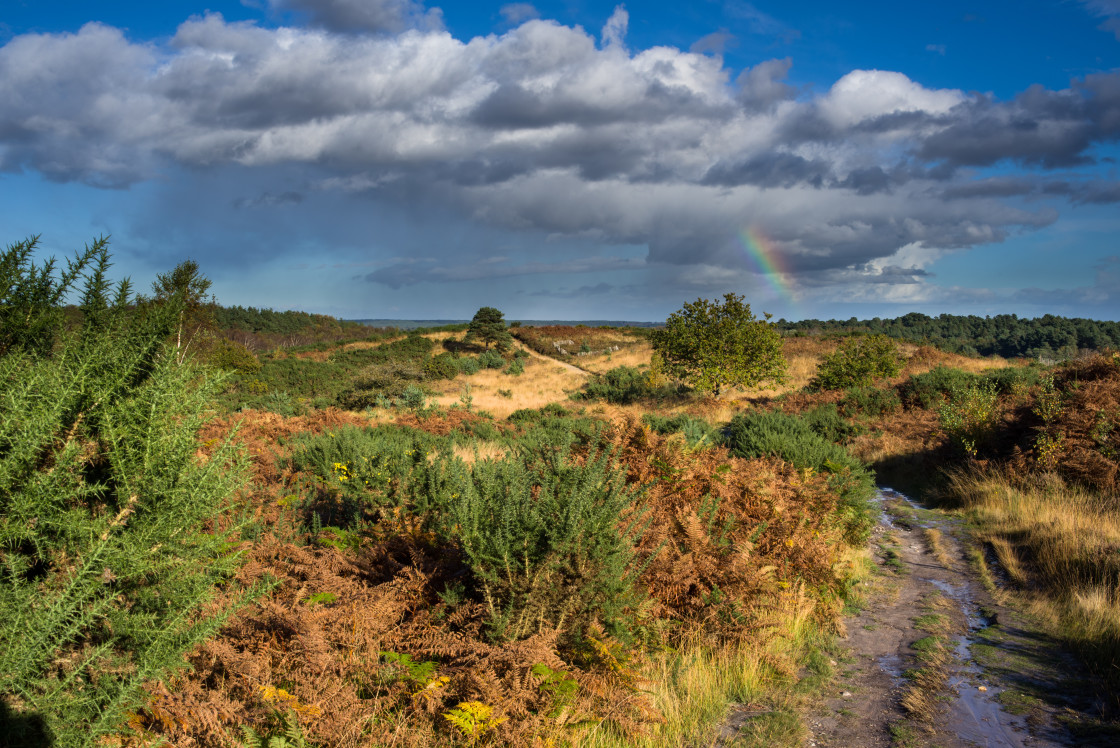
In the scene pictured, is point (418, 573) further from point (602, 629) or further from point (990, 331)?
point (990, 331)

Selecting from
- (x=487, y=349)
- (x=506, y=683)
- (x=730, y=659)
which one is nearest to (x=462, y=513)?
(x=506, y=683)

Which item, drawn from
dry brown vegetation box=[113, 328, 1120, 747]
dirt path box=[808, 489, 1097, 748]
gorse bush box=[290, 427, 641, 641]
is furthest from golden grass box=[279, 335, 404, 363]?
dirt path box=[808, 489, 1097, 748]

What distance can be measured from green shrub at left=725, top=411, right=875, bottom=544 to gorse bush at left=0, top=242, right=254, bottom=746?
7019 mm

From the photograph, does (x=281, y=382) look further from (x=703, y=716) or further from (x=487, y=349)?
(x=703, y=716)

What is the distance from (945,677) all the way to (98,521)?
513 centimetres

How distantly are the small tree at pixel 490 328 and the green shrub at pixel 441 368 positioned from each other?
7.88m

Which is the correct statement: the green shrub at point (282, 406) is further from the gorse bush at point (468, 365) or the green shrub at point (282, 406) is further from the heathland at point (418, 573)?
the gorse bush at point (468, 365)

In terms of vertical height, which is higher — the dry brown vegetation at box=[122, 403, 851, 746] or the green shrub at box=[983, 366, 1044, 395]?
the green shrub at box=[983, 366, 1044, 395]

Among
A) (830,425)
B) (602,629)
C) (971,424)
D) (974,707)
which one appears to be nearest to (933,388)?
(830,425)

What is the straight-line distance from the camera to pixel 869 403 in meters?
17.8

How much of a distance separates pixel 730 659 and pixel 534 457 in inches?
84.2

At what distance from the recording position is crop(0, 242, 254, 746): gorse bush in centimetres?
212

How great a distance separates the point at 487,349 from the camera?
46375 millimetres

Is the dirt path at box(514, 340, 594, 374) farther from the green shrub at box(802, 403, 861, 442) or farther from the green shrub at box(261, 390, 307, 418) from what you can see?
the green shrub at box(802, 403, 861, 442)
